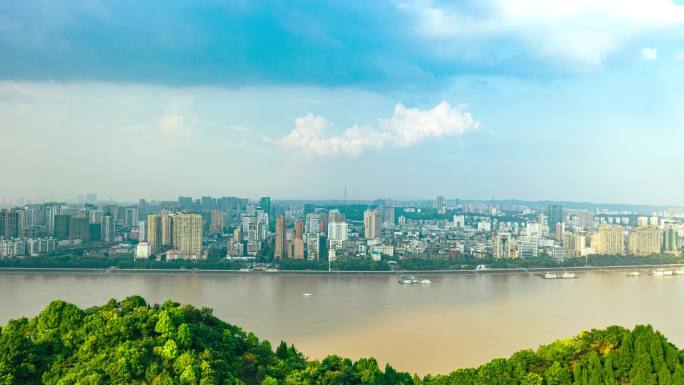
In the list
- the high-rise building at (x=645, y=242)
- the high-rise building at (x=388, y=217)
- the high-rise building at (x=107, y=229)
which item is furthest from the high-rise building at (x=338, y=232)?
the high-rise building at (x=645, y=242)

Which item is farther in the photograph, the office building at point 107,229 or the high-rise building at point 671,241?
the office building at point 107,229

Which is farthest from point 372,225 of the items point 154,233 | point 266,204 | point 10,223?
point 10,223

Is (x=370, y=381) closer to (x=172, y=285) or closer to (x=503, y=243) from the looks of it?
Result: (x=172, y=285)

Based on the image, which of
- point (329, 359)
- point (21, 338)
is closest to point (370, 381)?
point (329, 359)

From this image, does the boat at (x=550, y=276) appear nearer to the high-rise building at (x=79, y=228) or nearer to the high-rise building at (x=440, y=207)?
the high-rise building at (x=79, y=228)

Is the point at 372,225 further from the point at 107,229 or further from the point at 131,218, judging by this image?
the point at 131,218

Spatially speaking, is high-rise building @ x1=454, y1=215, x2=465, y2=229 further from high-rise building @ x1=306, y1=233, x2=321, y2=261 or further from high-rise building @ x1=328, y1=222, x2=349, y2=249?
high-rise building @ x1=306, y1=233, x2=321, y2=261

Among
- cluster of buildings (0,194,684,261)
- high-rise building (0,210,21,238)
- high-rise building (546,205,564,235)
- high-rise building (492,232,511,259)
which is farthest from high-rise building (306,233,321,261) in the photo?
high-rise building (546,205,564,235)
